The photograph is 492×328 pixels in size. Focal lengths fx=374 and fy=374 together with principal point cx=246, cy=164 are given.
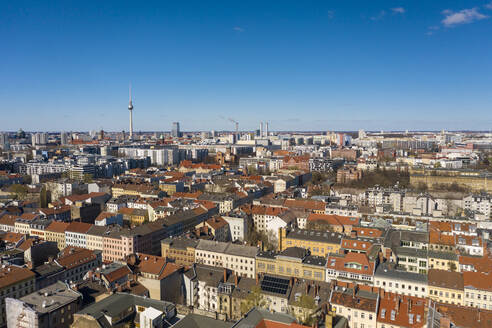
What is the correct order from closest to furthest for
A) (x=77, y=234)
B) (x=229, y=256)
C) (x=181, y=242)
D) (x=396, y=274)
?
(x=396, y=274)
(x=229, y=256)
(x=181, y=242)
(x=77, y=234)

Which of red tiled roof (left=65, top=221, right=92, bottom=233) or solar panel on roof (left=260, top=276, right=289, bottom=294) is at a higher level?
red tiled roof (left=65, top=221, right=92, bottom=233)

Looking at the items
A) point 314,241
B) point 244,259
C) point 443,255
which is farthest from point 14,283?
point 443,255

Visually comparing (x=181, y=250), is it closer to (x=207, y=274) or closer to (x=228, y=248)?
(x=228, y=248)

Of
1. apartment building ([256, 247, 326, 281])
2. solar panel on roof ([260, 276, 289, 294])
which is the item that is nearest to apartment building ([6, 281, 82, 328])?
solar panel on roof ([260, 276, 289, 294])

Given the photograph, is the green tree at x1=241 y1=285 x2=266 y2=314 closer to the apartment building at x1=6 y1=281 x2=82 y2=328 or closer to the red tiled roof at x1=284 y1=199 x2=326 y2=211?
the apartment building at x1=6 y1=281 x2=82 y2=328

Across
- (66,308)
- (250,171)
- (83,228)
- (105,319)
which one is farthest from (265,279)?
(250,171)

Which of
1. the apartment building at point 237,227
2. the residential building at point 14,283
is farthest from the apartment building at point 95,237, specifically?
the apartment building at point 237,227

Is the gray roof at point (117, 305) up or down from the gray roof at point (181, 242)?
up

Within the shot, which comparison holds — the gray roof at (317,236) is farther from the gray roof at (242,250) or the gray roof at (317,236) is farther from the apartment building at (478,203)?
the apartment building at (478,203)
